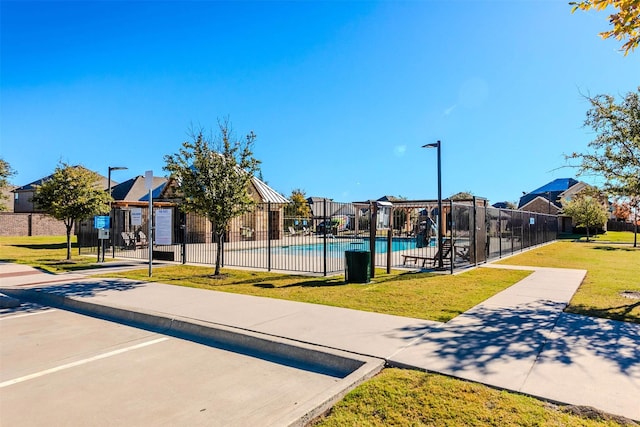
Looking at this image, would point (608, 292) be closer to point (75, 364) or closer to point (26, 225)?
point (75, 364)

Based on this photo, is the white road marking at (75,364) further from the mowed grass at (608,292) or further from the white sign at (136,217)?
the white sign at (136,217)

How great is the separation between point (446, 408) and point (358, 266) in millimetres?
7189

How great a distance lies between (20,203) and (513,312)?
60.9 metres

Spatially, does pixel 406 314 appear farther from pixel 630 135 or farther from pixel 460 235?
pixel 460 235

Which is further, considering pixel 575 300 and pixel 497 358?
pixel 575 300

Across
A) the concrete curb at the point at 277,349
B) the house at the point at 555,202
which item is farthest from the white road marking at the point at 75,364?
the house at the point at 555,202

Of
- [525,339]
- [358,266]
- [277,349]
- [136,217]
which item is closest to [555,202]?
[358,266]

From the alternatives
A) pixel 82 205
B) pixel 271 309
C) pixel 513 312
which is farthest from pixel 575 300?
pixel 82 205

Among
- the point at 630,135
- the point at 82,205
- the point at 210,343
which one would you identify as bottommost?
the point at 210,343

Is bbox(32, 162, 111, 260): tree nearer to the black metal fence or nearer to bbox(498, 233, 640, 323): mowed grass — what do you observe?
the black metal fence

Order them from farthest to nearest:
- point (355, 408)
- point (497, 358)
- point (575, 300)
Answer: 1. point (575, 300)
2. point (497, 358)
3. point (355, 408)

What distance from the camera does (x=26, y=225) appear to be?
116 ft

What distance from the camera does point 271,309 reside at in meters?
7.46

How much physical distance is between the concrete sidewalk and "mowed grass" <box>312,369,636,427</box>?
23 centimetres
